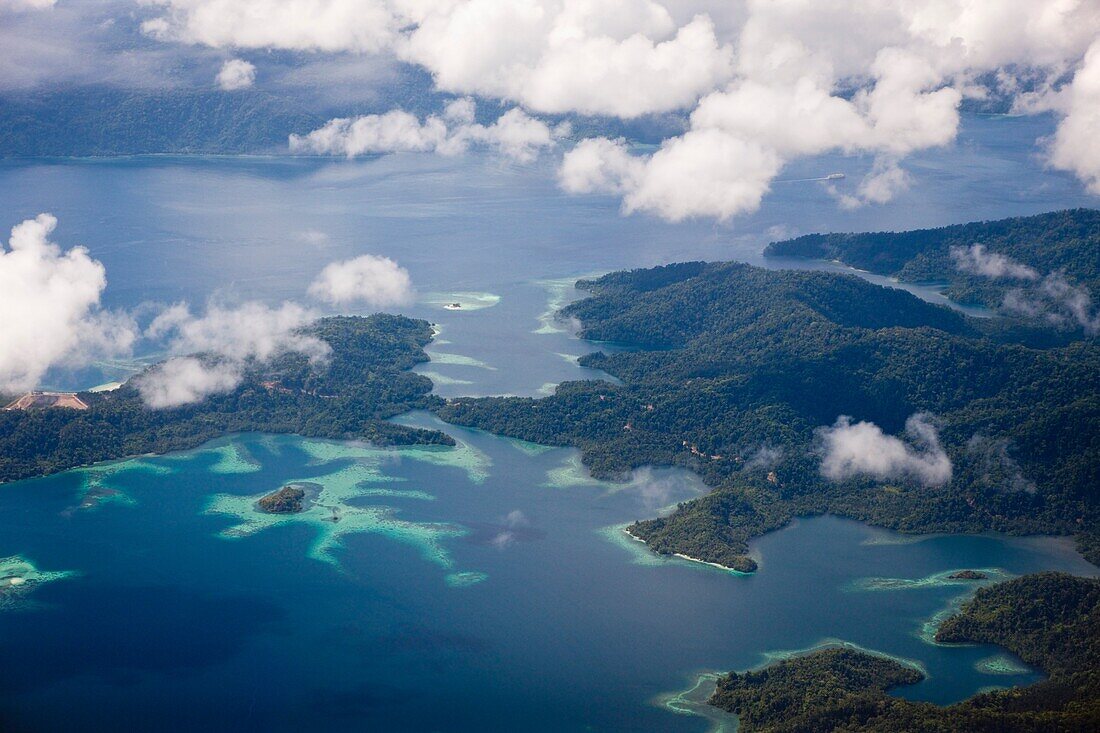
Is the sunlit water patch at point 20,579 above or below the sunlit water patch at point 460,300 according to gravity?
below

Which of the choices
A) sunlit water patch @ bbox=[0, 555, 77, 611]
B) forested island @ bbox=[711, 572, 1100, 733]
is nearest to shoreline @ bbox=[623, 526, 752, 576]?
forested island @ bbox=[711, 572, 1100, 733]

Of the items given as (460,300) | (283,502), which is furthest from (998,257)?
(283,502)

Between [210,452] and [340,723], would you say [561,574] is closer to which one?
[340,723]

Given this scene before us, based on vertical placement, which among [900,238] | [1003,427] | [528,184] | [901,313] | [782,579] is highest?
[528,184]

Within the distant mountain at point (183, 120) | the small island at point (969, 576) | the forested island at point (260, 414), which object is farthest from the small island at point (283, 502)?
the distant mountain at point (183, 120)

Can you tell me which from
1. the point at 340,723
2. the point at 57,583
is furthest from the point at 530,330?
the point at 340,723

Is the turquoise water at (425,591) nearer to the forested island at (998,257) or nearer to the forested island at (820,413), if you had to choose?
the forested island at (820,413)

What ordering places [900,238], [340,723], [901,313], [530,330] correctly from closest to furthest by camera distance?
[340,723], [901,313], [530,330], [900,238]
